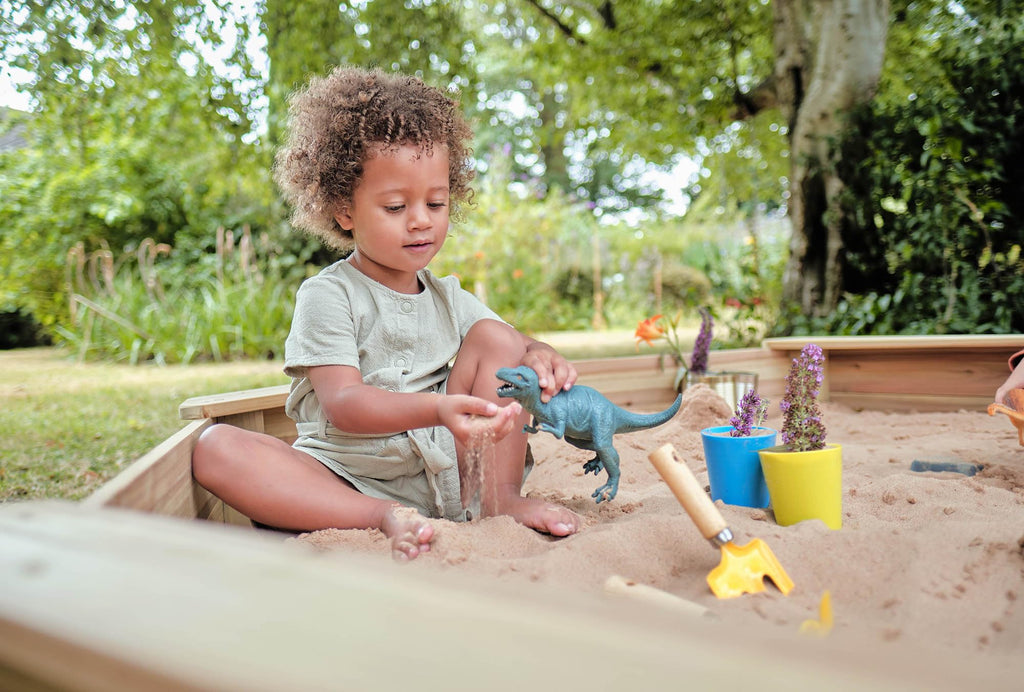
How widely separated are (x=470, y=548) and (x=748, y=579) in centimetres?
58

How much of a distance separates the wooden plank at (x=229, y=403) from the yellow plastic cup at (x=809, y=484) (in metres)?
1.49

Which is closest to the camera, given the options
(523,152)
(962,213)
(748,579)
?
(748,579)

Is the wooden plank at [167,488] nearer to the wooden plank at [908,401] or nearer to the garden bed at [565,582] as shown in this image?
the garden bed at [565,582]

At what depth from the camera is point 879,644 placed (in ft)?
1.80

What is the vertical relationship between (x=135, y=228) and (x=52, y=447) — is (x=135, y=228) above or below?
above

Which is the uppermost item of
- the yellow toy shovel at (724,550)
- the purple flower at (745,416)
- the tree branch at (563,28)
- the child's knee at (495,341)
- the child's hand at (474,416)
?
the tree branch at (563,28)

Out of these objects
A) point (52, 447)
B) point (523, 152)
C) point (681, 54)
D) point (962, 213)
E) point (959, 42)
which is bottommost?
point (52, 447)

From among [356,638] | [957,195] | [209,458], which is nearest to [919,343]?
[957,195]

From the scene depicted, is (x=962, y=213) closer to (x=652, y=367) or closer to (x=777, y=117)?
(x=652, y=367)

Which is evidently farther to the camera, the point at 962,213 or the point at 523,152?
the point at 523,152

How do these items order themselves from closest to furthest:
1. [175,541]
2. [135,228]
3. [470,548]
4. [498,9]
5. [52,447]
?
[175,541], [470,548], [52,447], [135,228], [498,9]

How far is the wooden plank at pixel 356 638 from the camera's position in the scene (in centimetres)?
50

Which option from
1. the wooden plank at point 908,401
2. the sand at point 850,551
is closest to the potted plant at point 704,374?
the wooden plank at point 908,401

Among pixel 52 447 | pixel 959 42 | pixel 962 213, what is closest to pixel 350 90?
pixel 52 447
